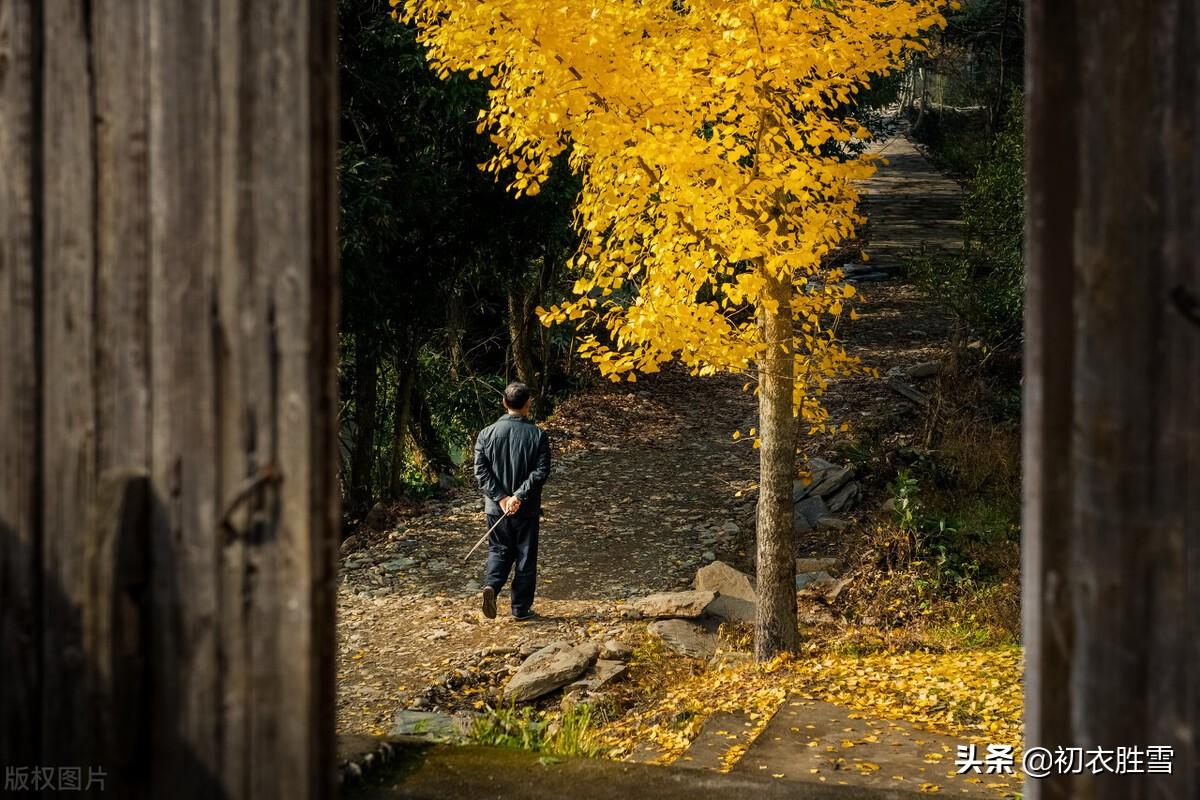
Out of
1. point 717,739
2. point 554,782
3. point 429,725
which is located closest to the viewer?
point 554,782

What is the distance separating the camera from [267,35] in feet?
5.33

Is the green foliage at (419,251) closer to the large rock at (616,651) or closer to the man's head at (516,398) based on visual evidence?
the man's head at (516,398)

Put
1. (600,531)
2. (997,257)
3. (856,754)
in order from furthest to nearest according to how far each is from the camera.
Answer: (997,257), (600,531), (856,754)

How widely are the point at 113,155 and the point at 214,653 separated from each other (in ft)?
2.52

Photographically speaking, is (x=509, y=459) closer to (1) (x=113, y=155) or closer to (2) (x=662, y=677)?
(2) (x=662, y=677)

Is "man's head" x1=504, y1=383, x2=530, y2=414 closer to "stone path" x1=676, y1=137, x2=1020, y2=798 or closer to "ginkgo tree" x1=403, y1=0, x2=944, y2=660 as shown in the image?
"ginkgo tree" x1=403, y1=0, x2=944, y2=660

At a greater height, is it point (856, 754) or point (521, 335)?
point (521, 335)

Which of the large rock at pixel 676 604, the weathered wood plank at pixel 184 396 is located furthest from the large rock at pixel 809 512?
the weathered wood plank at pixel 184 396

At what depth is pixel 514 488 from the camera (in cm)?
810

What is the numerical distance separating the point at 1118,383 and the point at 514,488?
21.9 feet

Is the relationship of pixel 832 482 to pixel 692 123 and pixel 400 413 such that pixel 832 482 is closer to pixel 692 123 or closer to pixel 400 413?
pixel 400 413

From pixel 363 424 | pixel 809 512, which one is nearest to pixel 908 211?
pixel 809 512

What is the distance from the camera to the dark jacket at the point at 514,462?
7973 millimetres

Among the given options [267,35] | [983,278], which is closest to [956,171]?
[983,278]
